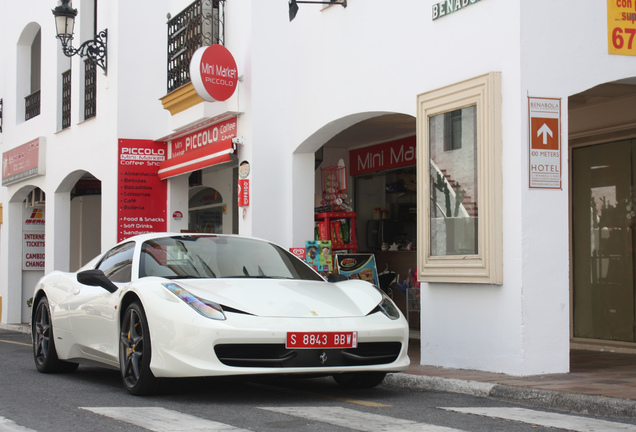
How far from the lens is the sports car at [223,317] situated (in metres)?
6.21

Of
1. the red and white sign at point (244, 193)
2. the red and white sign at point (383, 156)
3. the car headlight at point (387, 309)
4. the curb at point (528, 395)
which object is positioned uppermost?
the red and white sign at point (383, 156)

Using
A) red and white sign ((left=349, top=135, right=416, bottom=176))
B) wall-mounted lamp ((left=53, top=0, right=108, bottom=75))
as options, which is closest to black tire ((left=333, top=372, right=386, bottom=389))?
red and white sign ((left=349, top=135, right=416, bottom=176))

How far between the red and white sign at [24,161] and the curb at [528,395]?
14510 millimetres

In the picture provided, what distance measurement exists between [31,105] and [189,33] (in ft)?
29.5

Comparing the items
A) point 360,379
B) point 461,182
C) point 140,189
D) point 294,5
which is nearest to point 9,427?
point 360,379

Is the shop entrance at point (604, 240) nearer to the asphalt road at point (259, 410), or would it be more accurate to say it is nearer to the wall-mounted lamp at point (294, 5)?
the wall-mounted lamp at point (294, 5)

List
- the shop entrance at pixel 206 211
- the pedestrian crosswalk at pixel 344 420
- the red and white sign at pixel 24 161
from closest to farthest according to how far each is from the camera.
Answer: the pedestrian crosswalk at pixel 344 420
the shop entrance at pixel 206 211
the red and white sign at pixel 24 161

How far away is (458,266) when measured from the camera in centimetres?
878

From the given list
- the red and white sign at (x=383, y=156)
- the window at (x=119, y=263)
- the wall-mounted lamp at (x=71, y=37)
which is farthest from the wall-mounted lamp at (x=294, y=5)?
the wall-mounted lamp at (x=71, y=37)

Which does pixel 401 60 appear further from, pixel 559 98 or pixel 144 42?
pixel 144 42

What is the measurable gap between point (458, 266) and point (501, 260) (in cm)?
59

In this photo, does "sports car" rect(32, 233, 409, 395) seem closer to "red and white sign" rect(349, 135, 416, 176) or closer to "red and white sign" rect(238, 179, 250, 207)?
"red and white sign" rect(238, 179, 250, 207)

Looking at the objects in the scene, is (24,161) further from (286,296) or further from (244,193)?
(286,296)

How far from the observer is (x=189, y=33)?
14594mm
